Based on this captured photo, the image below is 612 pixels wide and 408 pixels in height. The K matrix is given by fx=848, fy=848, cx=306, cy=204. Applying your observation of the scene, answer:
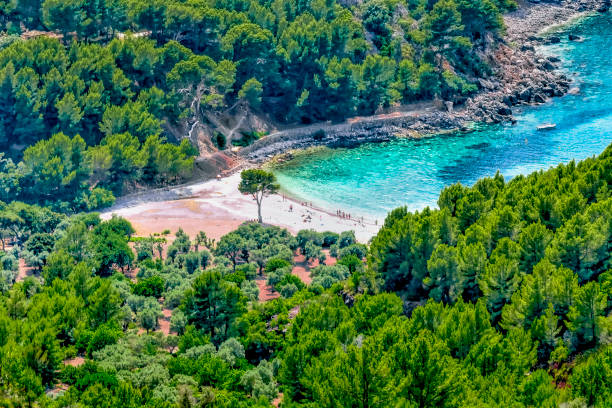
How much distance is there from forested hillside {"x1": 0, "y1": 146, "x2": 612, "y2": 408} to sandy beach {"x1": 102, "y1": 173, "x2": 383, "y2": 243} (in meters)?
7.16

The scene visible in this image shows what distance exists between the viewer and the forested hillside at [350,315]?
40.9 meters

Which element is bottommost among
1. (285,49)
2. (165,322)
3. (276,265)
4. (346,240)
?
(165,322)

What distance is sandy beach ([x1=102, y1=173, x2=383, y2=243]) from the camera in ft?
279

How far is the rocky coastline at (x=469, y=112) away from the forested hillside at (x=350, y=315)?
1306 inches

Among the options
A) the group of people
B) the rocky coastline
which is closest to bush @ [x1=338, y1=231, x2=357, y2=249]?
the group of people

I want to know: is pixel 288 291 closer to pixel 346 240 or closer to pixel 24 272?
pixel 346 240

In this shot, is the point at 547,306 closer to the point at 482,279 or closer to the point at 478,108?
the point at 482,279

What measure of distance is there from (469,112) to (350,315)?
6887cm

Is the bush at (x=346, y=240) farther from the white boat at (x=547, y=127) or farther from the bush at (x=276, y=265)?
the white boat at (x=547, y=127)

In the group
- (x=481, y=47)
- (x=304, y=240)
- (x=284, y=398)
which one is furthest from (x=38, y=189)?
(x=481, y=47)

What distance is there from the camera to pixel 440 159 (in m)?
104

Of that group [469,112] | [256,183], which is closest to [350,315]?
[256,183]

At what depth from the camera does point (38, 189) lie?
8925 cm

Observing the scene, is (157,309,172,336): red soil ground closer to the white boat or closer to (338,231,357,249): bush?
(338,231,357,249): bush
